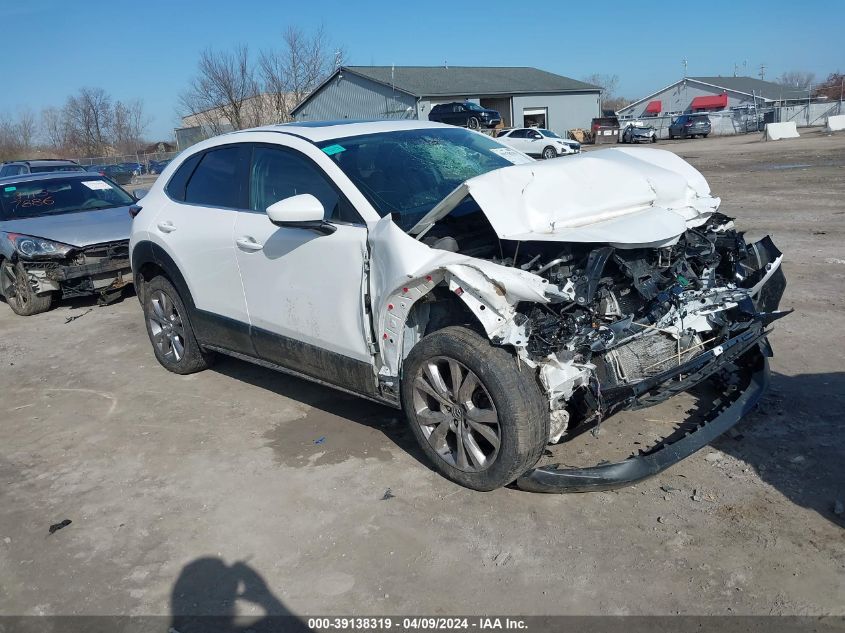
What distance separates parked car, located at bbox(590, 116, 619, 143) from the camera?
47.3 meters

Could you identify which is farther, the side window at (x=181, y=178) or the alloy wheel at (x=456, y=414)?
the side window at (x=181, y=178)

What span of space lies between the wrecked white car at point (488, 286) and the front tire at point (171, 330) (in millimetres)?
813

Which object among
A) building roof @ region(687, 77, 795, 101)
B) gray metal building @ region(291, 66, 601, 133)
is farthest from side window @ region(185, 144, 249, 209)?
building roof @ region(687, 77, 795, 101)

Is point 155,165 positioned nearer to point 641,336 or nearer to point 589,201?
point 589,201

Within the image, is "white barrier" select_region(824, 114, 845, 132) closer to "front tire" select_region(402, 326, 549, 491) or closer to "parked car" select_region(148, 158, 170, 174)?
"parked car" select_region(148, 158, 170, 174)

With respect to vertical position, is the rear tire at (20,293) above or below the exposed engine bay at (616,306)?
below

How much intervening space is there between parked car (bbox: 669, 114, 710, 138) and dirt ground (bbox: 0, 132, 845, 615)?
44231mm

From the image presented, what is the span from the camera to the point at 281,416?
5152mm

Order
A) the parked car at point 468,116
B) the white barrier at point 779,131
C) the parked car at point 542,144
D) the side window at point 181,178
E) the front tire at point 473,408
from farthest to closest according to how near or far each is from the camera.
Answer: the parked car at point 468,116
the white barrier at point 779,131
the parked car at point 542,144
the side window at point 181,178
the front tire at point 473,408

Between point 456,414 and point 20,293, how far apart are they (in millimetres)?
7456

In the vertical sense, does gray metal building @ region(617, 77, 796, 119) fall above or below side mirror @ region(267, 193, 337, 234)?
above

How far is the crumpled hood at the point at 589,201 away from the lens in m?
3.61

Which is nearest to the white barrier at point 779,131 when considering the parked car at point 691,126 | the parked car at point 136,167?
the parked car at point 691,126

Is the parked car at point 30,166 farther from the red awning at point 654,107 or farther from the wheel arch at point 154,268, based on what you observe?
the red awning at point 654,107
